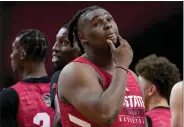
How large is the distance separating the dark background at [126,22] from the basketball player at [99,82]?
3577mm

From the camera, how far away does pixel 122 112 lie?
9.27 ft

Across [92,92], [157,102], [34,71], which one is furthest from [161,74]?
[92,92]

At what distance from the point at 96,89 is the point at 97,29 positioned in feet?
1.11

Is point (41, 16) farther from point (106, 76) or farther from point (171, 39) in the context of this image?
point (106, 76)

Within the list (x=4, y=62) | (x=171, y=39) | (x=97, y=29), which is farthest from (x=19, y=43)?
(x=171, y=39)

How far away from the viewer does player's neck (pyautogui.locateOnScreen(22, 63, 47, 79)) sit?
13.7 feet

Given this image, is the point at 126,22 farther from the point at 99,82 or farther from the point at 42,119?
the point at 99,82

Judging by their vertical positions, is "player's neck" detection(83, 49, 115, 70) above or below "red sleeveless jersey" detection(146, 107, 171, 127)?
above

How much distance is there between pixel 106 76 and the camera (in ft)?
9.34

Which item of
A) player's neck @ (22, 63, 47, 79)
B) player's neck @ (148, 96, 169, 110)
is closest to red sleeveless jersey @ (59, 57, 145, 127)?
player's neck @ (22, 63, 47, 79)

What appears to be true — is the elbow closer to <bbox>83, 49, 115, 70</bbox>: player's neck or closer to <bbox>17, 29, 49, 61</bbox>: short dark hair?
<bbox>83, 49, 115, 70</bbox>: player's neck

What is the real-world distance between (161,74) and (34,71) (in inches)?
44.2

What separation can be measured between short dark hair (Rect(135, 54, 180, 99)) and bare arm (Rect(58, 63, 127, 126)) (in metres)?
1.84

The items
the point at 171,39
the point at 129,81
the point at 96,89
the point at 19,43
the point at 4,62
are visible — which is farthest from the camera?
the point at 171,39
